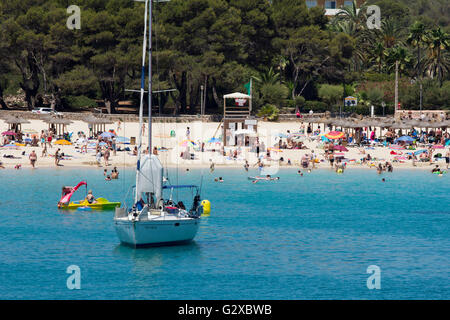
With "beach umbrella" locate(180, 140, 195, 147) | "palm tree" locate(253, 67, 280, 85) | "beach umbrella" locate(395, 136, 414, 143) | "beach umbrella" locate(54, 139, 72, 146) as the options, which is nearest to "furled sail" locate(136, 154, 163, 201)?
"beach umbrella" locate(54, 139, 72, 146)

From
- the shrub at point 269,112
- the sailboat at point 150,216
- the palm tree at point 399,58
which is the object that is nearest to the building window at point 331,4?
the palm tree at point 399,58

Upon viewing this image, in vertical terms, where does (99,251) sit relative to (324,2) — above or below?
below

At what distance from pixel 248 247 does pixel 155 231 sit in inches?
223

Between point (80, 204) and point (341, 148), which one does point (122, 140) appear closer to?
point (341, 148)

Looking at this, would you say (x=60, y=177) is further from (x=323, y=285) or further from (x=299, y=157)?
(x=323, y=285)

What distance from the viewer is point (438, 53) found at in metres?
111

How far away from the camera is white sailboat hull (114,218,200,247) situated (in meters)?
34.8

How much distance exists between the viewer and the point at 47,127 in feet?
263

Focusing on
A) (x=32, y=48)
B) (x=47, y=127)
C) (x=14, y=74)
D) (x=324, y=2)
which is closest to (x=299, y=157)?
(x=47, y=127)

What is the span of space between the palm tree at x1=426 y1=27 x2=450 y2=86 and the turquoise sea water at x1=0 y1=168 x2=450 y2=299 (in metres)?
53.3

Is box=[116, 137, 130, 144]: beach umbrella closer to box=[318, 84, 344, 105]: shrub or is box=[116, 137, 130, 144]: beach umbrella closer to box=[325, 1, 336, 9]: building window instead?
box=[318, 84, 344, 105]: shrub

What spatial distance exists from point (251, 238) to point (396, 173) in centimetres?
2945

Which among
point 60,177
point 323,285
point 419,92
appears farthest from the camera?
point 419,92
